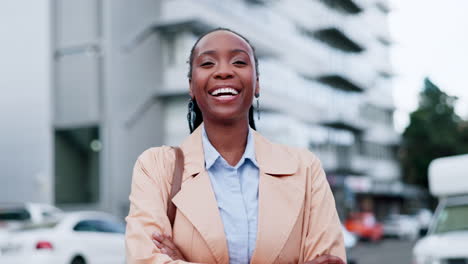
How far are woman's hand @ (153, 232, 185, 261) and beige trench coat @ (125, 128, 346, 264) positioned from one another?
0.02m

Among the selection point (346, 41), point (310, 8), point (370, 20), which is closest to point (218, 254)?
point (310, 8)

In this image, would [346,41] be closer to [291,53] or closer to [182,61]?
[291,53]

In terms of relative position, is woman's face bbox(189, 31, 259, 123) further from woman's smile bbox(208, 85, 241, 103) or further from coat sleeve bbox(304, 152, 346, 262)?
coat sleeve bbox(304, 152, 346, 262)

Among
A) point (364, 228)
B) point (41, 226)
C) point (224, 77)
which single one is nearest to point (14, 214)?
point (41, 226)

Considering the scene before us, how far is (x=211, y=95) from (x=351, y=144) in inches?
1849

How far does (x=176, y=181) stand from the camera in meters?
2.36

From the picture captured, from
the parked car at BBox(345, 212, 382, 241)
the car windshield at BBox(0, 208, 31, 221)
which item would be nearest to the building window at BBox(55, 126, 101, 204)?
the car windshield at BBox(0, 208, 31, 221)

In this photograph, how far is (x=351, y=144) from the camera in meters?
48.6

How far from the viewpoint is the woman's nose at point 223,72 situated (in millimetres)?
2342

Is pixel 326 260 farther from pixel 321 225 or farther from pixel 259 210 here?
pixel 259 210

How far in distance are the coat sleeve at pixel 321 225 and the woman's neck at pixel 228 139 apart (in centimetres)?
27

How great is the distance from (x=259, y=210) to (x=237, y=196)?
9 centimetres

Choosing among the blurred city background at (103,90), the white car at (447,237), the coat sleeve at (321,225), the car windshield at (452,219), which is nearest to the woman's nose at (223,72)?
the coat sleeve at (321,225)

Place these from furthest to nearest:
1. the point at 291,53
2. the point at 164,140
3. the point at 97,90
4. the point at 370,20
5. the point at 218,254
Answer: the point at 370,20
the point at 291,53
the point at 164,140
the point at 97,90
the point at 218,254
